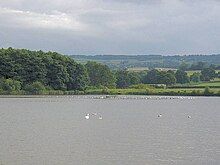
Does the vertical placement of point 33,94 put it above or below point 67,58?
below

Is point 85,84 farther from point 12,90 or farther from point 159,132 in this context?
point 159,132

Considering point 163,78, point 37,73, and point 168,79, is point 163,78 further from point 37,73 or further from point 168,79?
point 37,73

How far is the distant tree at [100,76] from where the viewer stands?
14138 centimetres

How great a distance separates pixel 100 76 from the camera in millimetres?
142625

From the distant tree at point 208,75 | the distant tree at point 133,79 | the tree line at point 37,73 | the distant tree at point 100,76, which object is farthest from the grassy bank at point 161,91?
the distant tree at point 208,75

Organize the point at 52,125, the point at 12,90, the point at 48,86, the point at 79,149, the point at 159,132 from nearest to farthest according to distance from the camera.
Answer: the point at 79,149
the point at 159,132
the point at 52,125
the point at 12,90
the point at 48,86

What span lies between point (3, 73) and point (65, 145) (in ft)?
267

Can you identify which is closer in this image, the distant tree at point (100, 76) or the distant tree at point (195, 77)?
the distant tree at point (100, 76)

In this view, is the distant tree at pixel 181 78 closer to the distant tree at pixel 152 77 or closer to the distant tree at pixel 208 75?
the distant tree at pixel 208 75

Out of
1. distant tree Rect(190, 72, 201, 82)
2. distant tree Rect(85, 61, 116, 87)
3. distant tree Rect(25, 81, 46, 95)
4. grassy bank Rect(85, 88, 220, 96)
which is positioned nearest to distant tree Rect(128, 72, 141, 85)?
distant tree Rect(85, 61, 116, 87)

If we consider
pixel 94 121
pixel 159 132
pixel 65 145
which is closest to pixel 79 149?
pixel 65 145

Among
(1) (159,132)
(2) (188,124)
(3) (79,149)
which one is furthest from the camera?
(2) (188,124)

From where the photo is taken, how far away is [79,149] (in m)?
33.0

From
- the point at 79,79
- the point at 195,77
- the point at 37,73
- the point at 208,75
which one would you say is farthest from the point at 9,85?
the point at 195,77
